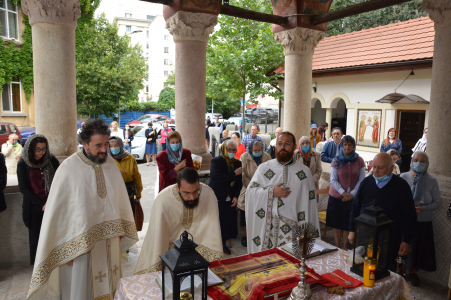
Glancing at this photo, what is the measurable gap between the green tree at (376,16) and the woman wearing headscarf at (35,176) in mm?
20975

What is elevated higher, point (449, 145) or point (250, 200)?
point (449, 145)

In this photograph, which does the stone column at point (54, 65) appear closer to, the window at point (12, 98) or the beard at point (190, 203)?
the beard at point (190, 203)

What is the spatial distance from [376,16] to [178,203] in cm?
2346

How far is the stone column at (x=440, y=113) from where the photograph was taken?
175 inches

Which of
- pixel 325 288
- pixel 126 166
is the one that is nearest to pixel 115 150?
pixel 126 166

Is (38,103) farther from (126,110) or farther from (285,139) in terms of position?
(126,110)

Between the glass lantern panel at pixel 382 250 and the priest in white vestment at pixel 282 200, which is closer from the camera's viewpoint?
the glass lantern panel at pixel 382 250

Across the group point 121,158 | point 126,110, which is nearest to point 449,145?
point 121,158

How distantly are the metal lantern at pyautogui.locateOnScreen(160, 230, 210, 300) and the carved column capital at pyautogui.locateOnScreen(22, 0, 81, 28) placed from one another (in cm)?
391

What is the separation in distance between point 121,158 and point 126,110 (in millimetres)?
29000

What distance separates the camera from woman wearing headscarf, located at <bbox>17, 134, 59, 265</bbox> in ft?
13.0

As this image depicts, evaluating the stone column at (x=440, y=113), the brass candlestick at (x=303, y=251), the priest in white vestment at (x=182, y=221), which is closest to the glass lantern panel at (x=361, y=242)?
the brass candlestick at (x=303, y=251)

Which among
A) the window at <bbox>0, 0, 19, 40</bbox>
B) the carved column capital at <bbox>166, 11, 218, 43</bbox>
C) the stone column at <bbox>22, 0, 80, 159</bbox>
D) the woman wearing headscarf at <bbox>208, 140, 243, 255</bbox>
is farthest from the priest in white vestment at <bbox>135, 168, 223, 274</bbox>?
the window at <bbox>0, 0, 19, 40</bbox>

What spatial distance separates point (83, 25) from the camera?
750 inches
